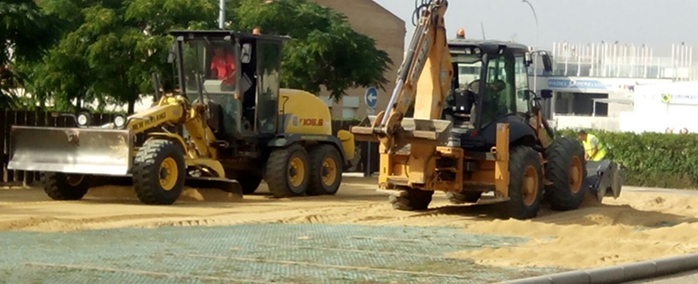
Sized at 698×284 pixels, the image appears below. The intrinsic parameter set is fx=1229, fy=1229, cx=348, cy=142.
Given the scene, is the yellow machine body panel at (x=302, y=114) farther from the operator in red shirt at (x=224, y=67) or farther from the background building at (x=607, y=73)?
the background building at (x=607, y=73)

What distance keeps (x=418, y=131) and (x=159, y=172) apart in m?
4.50

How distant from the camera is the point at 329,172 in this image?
80.1 ft

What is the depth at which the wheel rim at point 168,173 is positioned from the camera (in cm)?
1992

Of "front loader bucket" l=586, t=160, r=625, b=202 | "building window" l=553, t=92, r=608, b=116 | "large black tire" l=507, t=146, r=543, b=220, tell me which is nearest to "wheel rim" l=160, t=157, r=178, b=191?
"large black tire" l=507, t=146, r=543, b=220

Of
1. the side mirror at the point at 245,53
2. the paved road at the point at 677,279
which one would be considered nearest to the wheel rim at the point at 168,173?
the side mirror at the point at 245,53

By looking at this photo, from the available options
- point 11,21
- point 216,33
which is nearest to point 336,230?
point 216,33

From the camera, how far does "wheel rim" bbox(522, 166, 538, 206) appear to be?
62.8 ft

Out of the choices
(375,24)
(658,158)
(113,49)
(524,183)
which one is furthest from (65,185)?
(375,24)

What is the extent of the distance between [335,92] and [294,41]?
227 cm

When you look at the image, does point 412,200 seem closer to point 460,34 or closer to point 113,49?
point 460,34

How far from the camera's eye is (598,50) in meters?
80.7

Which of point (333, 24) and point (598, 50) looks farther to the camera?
point (598, 50)

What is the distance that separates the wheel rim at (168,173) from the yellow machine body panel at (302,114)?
4.04 metres

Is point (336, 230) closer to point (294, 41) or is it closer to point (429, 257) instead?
point (429, 257)
